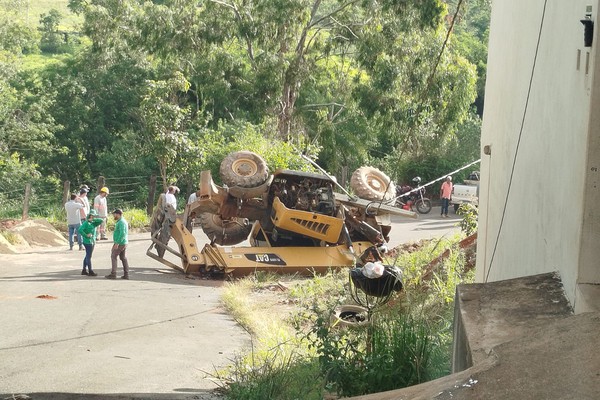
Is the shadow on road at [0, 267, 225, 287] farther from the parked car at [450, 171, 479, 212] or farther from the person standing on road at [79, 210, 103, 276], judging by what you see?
the parked car at [450, 171, 479, 212]

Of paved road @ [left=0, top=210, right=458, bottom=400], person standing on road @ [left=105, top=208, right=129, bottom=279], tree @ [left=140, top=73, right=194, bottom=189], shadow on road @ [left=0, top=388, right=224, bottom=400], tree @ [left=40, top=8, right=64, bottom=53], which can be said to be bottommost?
paved road @ [left=0, top=210, right=458, bottom=400]

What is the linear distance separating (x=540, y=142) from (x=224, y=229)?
→ 13240 mm

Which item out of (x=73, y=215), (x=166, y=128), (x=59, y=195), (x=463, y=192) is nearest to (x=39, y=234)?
(x=73, y=215)

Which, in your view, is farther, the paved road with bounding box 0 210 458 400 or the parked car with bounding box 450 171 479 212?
the parked car with bounding box 450 171 479 212

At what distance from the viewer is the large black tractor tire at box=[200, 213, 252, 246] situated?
68.4 ft

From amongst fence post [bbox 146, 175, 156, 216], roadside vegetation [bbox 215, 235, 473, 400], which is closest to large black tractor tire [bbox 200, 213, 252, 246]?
roadside vegetation [bbox 215, 235, 473, 400]

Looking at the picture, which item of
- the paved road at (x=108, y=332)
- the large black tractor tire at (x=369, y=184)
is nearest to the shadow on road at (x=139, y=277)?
the paved road at (x=108, y=332)

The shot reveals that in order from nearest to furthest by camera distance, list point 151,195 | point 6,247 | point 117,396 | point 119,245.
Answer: point 117,396 → point 119,245 → point 6,247 → point 151,195

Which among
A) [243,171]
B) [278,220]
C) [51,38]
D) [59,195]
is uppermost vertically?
Answer: [51,38]

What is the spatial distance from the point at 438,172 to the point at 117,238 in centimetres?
2415

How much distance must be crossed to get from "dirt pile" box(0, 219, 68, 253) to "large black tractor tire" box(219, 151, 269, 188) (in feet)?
21.8

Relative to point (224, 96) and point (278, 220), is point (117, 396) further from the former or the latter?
point (224, 96)

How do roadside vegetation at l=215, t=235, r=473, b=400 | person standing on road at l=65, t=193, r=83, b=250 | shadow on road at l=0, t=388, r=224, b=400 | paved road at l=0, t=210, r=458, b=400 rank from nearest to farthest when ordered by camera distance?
roadside vegetation at l=215, t=235, r=473, b=400
shadow on road at l=0, t=388, r=224, b=400
paved road at l=0, t=210, r=458, b=400
person standing on road at l=65, t=193, r=83, b=250

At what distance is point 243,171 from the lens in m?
19.8
